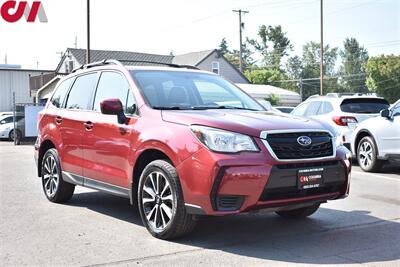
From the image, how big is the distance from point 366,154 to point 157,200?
6.76 metres

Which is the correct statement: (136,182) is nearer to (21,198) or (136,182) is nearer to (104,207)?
(104,207)

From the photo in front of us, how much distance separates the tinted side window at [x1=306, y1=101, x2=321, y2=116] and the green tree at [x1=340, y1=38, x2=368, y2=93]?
327 ft

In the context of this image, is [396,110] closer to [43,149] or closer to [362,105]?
[362,105]

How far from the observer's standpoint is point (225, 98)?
258 inches

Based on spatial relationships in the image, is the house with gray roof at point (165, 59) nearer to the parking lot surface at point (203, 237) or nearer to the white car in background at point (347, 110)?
the white car in background at point (347, 110)

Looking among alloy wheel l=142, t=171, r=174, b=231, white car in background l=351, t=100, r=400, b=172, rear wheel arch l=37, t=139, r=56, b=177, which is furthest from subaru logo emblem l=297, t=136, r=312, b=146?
white car in background l=351, t=100, r=400, b=172

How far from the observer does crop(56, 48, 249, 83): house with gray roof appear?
4909 centimetres

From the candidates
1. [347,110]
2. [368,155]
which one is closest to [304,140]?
[368,155]

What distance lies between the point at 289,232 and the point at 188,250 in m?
1.29

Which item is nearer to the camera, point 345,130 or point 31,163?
point 345,130

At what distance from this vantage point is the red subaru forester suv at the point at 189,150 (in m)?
5.00

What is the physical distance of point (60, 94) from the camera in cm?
805

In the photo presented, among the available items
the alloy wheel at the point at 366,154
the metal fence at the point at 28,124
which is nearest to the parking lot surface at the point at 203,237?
the alloy wheel at the point at 366,154

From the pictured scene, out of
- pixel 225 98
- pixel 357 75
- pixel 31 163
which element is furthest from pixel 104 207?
pixel 357 75
